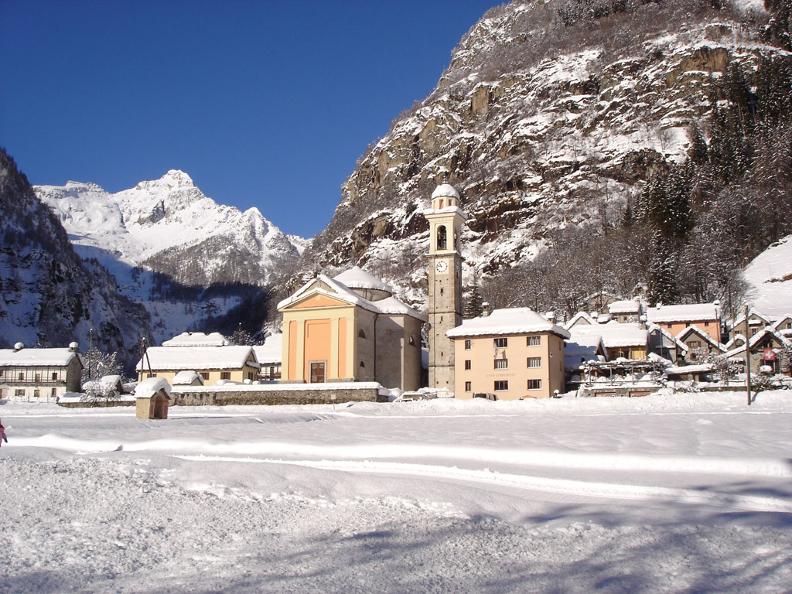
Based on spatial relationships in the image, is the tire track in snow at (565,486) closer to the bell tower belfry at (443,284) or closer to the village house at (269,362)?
the bell tower belfry at (443,284)

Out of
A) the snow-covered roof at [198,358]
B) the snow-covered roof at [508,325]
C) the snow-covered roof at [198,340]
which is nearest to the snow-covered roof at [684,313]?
the snow-covered roof at [508,325]

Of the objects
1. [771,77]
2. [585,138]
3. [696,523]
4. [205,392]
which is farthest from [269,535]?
[585,138]

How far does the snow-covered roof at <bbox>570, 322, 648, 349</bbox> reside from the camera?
200ft

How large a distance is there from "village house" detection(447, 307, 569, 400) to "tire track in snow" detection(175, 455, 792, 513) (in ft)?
112

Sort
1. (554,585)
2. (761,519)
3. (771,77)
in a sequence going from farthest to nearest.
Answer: (771,77) < (761,519) < (554,585)

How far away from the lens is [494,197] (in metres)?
156

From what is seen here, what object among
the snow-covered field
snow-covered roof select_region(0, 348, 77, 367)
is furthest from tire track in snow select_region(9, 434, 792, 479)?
snow-covered roof select_region(0, 348, 77, 367)

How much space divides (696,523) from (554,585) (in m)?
3.88

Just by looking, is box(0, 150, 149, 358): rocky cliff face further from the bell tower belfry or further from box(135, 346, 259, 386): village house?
the bell tower belfry

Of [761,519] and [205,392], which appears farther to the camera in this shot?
[205,392]

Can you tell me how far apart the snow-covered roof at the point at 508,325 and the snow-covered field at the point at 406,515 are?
2941 cm

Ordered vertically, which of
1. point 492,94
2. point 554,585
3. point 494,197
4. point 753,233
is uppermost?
point 492,94

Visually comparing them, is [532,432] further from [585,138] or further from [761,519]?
[585,138]

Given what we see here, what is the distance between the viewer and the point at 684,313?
75500 millimetres
